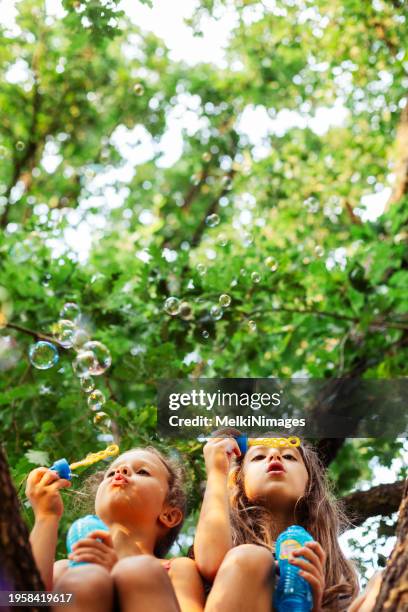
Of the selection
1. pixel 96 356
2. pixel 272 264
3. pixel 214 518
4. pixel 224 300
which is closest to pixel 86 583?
pixel 214 518

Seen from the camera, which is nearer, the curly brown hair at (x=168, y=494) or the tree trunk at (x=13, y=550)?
the tree trunk at (x=13, y=550)

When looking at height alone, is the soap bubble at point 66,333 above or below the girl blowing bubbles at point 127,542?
above

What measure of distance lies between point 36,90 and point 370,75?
11.0 ft

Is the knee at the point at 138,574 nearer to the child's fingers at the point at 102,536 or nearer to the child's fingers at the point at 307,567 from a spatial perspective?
the child's fingers at the point at 102,536

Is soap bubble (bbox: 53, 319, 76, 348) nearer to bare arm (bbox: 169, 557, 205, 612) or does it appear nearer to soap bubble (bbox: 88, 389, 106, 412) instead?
soap bubble (bbox: 88, 389, 106, 412)

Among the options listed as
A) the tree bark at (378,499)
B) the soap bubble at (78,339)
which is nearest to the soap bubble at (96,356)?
the soap bubble at (78,339)

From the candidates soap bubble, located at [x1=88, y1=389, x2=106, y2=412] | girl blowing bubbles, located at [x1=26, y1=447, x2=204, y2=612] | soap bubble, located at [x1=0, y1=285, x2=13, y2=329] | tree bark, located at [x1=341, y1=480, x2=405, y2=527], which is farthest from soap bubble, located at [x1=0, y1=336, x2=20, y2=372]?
girl blowing bubbles, located at [x1=26, y1=447, x2=204, y2=612]

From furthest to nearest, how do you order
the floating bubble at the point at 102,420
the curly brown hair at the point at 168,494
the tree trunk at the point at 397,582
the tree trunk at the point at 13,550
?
the floating bubble at the point at 102,420
the curly brown hair at the point at 168,494
the tree trunk at the point at 397,582
the tree trunk at the point at 13,550

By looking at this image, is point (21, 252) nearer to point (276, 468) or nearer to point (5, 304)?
point (5, 304)

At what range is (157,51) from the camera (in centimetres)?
923

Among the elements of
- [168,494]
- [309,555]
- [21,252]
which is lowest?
[309,555]

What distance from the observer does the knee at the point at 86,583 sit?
1.35 meters

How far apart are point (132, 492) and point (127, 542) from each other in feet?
0.38

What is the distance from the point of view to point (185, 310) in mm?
3496
